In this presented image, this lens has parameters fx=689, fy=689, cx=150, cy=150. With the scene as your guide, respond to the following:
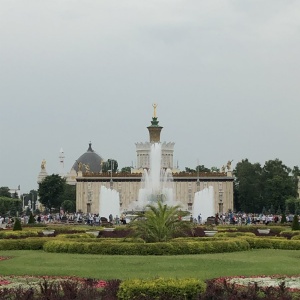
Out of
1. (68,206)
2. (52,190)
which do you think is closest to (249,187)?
(68,206)

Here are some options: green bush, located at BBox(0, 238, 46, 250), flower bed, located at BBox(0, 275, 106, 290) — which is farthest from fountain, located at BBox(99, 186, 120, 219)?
flower bed, located at BBox(0, 275, 106, 290)

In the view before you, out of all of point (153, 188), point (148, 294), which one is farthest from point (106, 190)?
point (148, 294)

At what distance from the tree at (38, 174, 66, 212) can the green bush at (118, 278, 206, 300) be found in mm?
75697

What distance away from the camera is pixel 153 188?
70.9m

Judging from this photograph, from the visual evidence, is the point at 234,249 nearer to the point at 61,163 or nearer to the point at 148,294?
the point at 148,294

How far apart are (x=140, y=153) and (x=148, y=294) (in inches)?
3349

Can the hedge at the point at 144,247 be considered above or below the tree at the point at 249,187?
below

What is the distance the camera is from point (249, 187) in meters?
81.8

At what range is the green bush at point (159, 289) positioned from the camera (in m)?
9.23

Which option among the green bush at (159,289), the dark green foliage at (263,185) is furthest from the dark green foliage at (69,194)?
the green bush at (159,289)

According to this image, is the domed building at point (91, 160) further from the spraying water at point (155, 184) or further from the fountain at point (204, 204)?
the fountain at point (204, 204)

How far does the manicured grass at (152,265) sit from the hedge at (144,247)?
499 millimetres

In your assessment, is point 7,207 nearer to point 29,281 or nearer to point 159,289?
point 29,281

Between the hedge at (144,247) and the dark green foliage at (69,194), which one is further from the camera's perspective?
the dark green foliage at (69,194)
